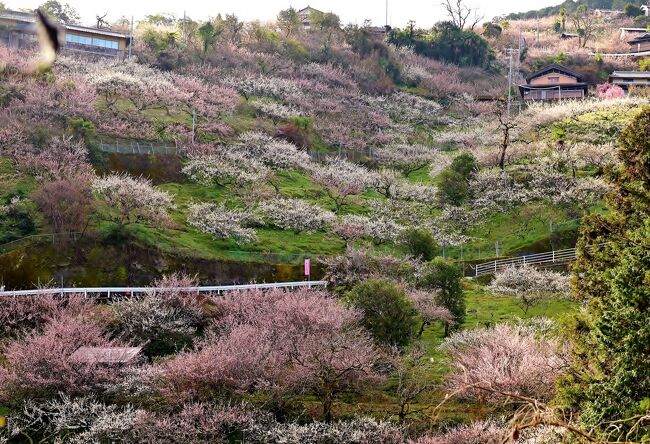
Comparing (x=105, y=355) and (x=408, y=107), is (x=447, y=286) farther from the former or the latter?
(x=408, y=107)

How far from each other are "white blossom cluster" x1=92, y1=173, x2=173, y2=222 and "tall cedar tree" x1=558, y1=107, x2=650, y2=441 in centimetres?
2501

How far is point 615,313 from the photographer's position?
1648 cm

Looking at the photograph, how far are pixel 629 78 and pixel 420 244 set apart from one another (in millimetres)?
49369

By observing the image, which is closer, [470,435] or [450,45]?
[470,435]

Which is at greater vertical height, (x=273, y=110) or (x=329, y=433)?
(x=273, y=110)

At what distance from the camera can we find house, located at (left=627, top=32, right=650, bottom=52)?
9256 cm

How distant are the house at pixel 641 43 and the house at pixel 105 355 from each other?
276ft

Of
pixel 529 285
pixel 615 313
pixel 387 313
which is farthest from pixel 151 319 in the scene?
pixel 615 313

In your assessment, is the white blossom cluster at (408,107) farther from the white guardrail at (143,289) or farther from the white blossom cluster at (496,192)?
the white guardrail at (143,289)

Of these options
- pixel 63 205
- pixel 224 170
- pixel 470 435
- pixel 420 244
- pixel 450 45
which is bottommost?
pixel 470 435

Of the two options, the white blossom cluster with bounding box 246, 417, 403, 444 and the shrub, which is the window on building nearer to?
the shrub

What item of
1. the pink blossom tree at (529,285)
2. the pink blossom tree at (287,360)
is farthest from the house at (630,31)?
the pink blossom tree at (287,360)

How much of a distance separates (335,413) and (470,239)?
22842 millimetres

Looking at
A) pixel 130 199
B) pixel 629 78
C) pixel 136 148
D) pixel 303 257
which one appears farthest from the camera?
pixel 629 78
